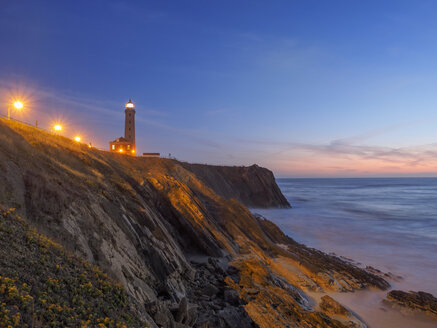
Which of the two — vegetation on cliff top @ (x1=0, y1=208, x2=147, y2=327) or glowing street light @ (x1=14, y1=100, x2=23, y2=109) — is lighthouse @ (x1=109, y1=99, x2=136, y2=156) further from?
vegetation on cliff top @ (x1=0, y1=208, x2=147, y2=327)

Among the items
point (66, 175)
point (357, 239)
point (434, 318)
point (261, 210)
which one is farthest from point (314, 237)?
point (66, 175)

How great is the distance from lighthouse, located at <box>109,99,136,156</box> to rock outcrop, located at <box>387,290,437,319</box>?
47.2 metres

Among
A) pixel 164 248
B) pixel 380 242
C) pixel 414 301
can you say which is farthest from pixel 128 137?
pixel 414 301

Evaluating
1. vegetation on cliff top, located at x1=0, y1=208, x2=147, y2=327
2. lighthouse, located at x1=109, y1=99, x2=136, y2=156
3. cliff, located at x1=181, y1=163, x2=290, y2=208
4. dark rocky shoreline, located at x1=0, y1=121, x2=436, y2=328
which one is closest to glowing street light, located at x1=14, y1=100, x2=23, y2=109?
dark rocky shoreline, located at x1=0, y1=121, x2=436, y2=328

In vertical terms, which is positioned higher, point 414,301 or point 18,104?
point 18,104

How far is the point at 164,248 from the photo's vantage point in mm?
13766

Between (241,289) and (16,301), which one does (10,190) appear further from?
(241,289)

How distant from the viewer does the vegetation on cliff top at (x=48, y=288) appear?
471cm

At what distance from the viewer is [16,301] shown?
4.71 meters

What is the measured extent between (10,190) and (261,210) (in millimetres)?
53959

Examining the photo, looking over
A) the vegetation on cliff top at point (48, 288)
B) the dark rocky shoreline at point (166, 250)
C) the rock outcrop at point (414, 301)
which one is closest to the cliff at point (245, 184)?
the dark rocky shoreline at point (166, 250)

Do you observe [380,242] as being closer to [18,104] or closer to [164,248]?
[164,248]

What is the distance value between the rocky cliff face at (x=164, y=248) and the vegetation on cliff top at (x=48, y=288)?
0.88 meters

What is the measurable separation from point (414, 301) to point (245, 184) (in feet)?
166
